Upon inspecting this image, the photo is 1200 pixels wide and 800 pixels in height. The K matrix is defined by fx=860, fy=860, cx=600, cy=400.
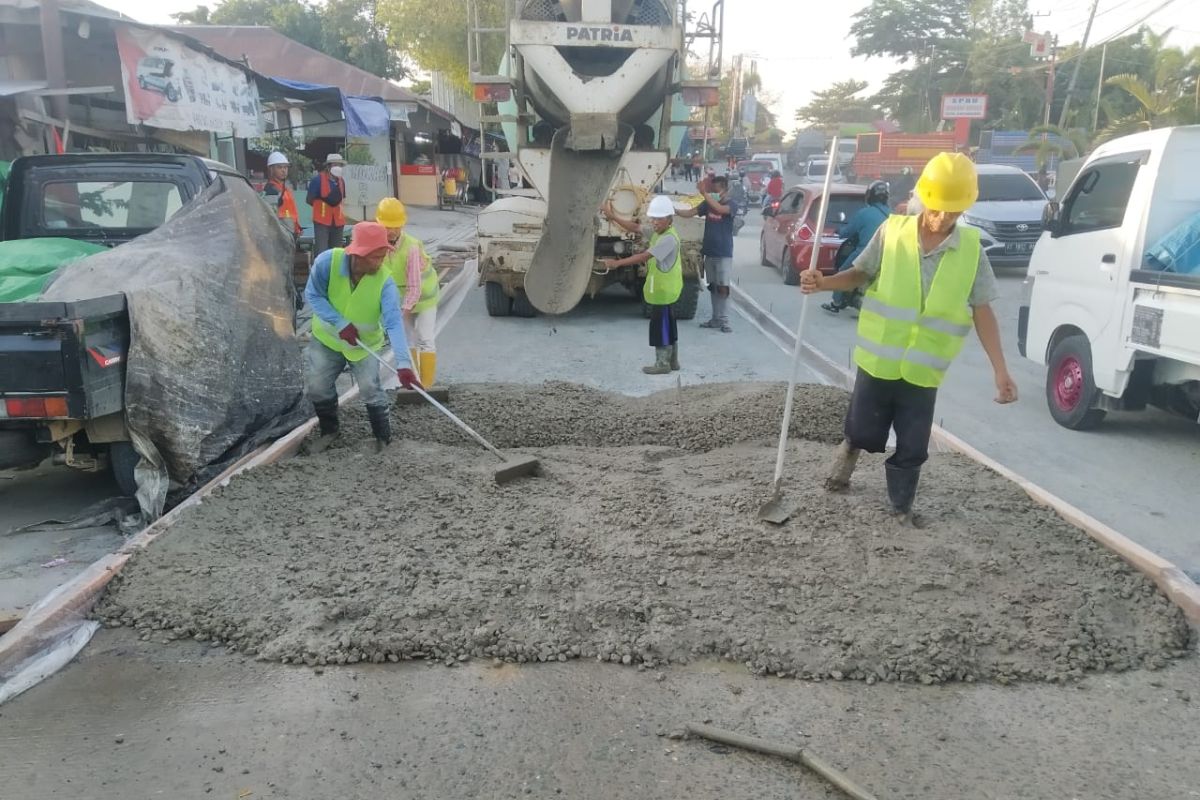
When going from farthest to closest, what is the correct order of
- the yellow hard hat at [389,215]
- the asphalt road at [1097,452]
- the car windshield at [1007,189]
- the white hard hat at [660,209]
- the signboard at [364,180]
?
the signboard at [364,180], the car windshield at [1007,189], the white hard hat at [660,209], the yellow hard hat at [389,215], the asphalt road at [1097,452]

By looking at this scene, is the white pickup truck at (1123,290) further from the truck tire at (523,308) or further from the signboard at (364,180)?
the signboard at (364,180)

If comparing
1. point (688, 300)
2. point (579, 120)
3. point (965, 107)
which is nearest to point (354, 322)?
point (579, 120)

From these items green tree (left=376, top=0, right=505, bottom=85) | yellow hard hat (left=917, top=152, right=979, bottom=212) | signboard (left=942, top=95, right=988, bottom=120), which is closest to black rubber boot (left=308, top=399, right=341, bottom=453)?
yellow hard hat (left=917, top=152, right=979, bottom=212)

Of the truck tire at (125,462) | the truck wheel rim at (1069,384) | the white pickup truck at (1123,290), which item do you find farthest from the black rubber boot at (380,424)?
the truck wheel rim at (1069,384)

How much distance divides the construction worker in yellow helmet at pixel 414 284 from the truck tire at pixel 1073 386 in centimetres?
506

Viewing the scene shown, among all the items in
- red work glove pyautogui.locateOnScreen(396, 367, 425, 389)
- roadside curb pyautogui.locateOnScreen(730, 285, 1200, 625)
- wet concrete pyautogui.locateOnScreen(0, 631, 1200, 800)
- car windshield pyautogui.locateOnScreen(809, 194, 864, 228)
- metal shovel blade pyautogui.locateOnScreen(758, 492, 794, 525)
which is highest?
car windshield pyautogui.locateOnScreen(809, 194, 864, 228)

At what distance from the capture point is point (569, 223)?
365 inches

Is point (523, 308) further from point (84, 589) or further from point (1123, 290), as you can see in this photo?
point (84, 589)

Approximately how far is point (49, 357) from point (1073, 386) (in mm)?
6969

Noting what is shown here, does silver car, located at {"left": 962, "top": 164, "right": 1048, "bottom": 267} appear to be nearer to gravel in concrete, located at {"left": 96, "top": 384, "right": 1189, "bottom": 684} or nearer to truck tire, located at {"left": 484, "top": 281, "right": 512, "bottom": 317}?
truck tire, located at {"left": 484, "top": 281, "right": 512, "bottom": 317}

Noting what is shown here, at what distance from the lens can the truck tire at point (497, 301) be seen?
10.7 meters

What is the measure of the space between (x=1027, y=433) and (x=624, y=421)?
3240 mm

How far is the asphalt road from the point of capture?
5039 mm

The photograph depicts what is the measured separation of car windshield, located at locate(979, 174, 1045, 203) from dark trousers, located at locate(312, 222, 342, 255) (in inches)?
440
